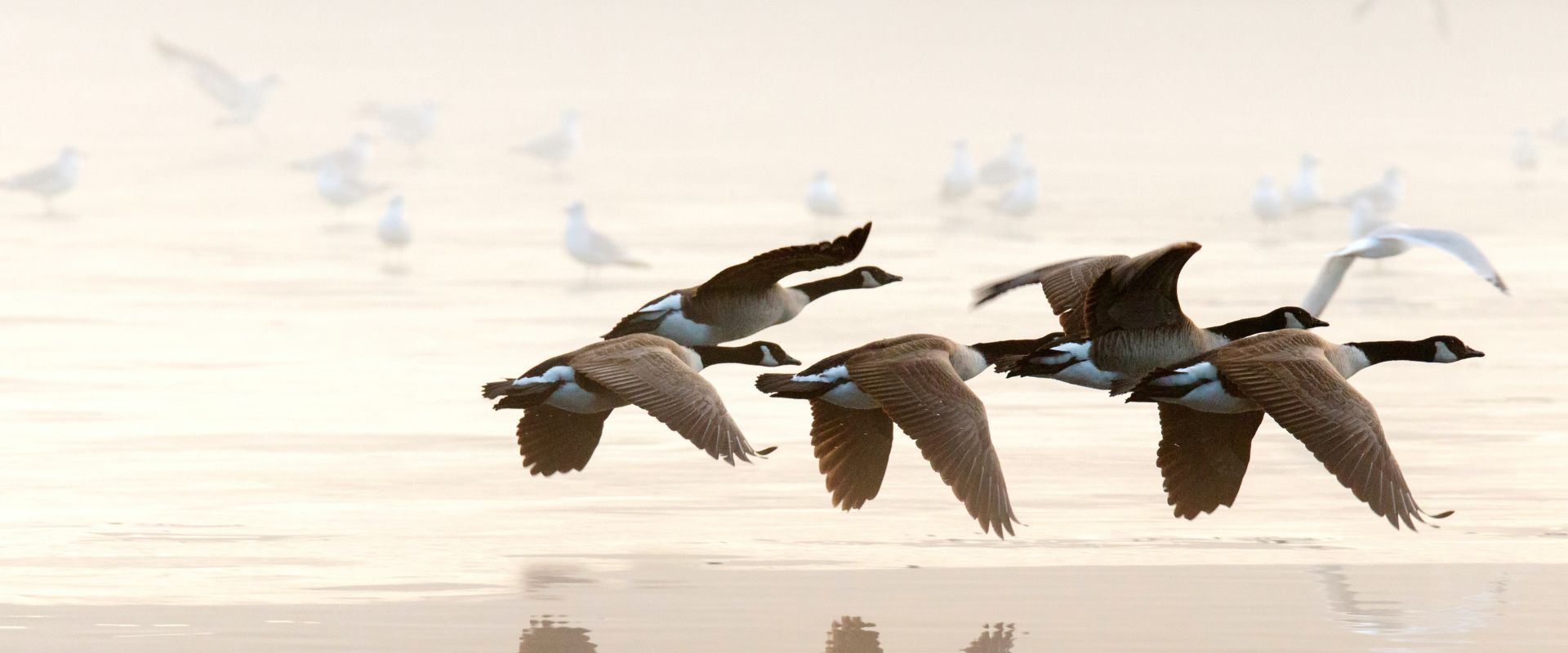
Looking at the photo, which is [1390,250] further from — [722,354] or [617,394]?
[617,394]

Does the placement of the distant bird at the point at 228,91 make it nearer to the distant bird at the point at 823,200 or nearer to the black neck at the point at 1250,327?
the distant bird at the point at 823,200

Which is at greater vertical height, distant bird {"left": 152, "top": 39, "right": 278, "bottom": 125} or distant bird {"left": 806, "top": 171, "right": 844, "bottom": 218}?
distant bird {"left": 152, "top": 39, "right": 278, "bottom": 125}

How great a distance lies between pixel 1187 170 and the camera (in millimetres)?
36406

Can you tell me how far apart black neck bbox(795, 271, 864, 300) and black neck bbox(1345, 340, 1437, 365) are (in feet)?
7.92

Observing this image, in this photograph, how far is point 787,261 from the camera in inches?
422

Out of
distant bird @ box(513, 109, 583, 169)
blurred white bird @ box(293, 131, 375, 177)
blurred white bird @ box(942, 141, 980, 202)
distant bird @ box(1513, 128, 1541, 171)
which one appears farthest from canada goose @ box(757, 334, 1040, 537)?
distant bird @ box(1513, 128, 1541, 171)

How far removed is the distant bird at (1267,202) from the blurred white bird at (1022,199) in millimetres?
2333

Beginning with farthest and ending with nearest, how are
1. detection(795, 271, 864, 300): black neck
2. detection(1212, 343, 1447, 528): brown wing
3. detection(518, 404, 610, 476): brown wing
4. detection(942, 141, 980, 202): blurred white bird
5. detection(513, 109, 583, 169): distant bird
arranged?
detection(513, 109, 583, 169): distant bird < detection(942, 141, 980, 202): blurred white bird < detection(795, 271, 864, 300): black neck < detection(518, 404, 610, 476): brown wing < detection(1212, 343, 1447, 528): brown wing

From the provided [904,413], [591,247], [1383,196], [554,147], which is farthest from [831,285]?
[554,147]

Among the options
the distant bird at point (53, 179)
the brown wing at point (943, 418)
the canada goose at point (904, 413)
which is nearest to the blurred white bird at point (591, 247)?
the distant bird at point (53, 179)

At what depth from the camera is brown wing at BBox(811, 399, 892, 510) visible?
36.1 feet

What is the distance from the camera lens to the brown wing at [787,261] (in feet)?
33.0

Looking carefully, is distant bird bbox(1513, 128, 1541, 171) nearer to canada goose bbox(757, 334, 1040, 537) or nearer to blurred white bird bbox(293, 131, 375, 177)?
blurred white bird bbox(293, 131, 375, 177)

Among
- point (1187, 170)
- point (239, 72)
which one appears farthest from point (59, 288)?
point (239, 72)
